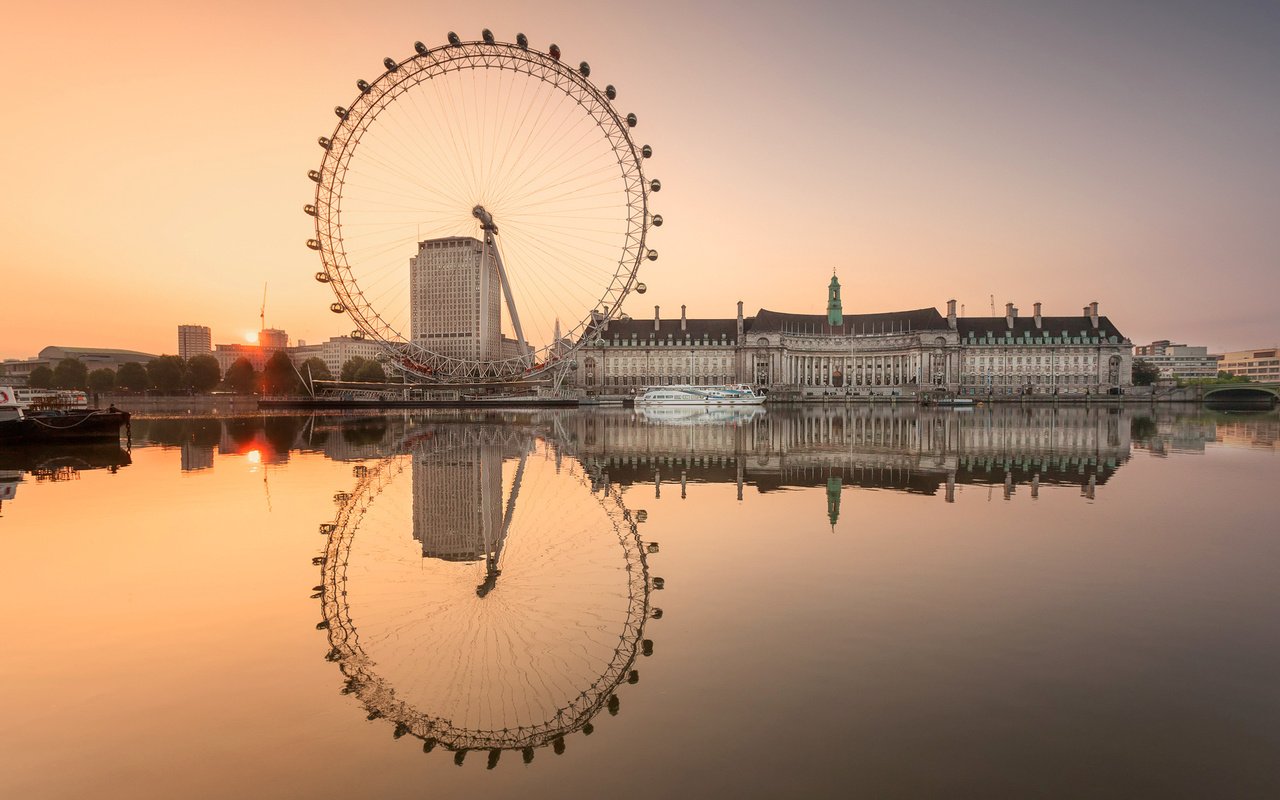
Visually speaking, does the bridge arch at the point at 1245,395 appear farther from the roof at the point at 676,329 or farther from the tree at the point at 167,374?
the tree at the point at 167,374

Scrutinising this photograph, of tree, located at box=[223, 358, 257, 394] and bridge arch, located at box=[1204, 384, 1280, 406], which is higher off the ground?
tree, located at box=[223, 358, 257, 394]

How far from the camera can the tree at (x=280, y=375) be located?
122 meters

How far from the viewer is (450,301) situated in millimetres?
92000

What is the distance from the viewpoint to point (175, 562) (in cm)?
1205

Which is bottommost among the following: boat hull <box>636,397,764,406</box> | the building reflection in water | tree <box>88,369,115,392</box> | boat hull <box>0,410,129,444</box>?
boat hull <box>636,397,764,406</box>

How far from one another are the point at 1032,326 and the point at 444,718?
150881 mm

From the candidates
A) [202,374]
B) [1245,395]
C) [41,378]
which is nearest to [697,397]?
[202,374]

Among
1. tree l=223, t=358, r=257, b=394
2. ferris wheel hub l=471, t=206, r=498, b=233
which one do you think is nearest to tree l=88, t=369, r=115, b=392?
tree l=223, t=358, r=257, b=394

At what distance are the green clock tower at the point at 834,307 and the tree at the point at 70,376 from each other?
164538 mm

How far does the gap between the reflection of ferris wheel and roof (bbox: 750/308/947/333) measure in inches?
4959

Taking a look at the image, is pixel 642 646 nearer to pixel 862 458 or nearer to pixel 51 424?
pixel 862 458

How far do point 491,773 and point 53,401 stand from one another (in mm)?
53753

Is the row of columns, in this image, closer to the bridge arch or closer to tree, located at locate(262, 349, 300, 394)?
the bridge arch

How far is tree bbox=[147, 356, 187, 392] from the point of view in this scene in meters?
140
